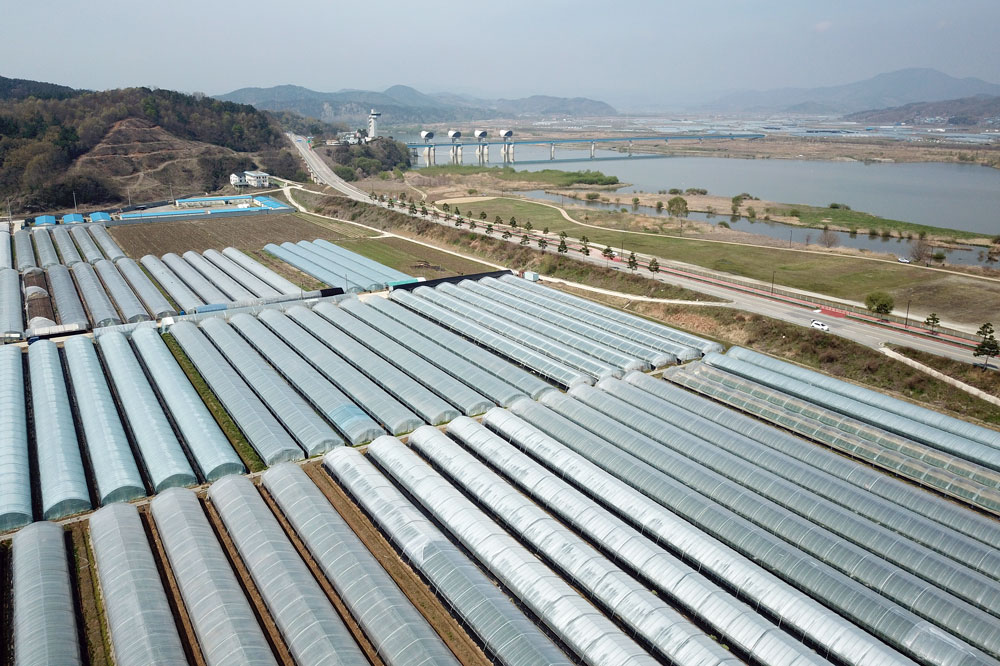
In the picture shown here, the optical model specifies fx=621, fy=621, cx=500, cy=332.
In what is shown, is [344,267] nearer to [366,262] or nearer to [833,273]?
[366,262]

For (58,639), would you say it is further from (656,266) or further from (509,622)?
(656,266)

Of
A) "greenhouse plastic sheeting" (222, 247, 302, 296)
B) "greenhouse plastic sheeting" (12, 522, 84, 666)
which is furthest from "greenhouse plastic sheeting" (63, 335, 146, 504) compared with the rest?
"greenhouse plastic sheeting" (222, 247, 302, 296)

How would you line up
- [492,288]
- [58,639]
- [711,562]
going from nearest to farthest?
[58,639] → [711,562] → [492,288]

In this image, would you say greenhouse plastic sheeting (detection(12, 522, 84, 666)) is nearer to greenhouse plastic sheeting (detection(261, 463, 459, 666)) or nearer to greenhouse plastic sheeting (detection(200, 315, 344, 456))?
greenhouse plastic sheeting (detection(261, 463, 459, 666))

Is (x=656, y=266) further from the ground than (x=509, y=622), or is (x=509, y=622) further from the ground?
(x=656, y=266)

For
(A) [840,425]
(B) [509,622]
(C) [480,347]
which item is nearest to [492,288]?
(C) [480,347]

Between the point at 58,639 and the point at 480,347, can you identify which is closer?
the point at 58,639
